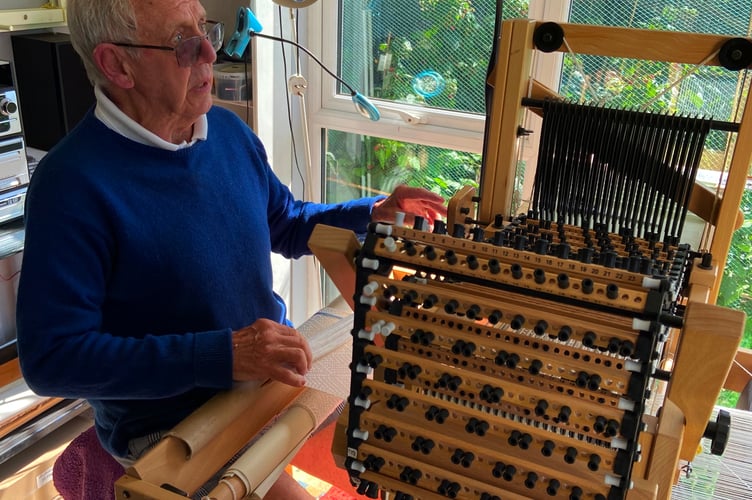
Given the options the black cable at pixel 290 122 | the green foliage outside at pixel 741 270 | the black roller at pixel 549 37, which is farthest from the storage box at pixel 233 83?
the green foliage outside at pixel 741 270

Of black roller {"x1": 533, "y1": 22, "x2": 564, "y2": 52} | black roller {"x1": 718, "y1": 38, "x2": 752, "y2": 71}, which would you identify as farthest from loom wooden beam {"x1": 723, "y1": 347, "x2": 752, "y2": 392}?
black roller {"x1": 533, "y1": 22, "x2": 564, "y2": 52}

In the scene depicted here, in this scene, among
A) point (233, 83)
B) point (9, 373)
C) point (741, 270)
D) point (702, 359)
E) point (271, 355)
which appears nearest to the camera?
point (702, 359)

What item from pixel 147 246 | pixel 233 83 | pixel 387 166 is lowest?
pixel 387 166

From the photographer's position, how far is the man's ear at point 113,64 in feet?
3.97

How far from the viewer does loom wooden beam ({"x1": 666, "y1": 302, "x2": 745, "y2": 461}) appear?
0.84m

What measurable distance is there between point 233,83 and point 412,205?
1332 millimetres

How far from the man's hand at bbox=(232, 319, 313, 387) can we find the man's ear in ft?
1.67

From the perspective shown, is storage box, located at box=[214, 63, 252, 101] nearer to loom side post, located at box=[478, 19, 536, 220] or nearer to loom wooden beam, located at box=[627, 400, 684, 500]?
loom side post, located at box=[478, 19, 536, 220]

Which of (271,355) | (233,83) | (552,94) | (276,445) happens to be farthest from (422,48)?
(276,445)

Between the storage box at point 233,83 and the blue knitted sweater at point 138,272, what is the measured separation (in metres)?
1.08

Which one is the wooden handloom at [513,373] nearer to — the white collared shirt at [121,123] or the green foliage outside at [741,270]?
the white collared shirt at [121,123]

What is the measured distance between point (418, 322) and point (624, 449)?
0.32 m

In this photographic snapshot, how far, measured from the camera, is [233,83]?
2551 mm

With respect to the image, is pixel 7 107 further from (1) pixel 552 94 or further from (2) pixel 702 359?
(2) pixel 702 359
